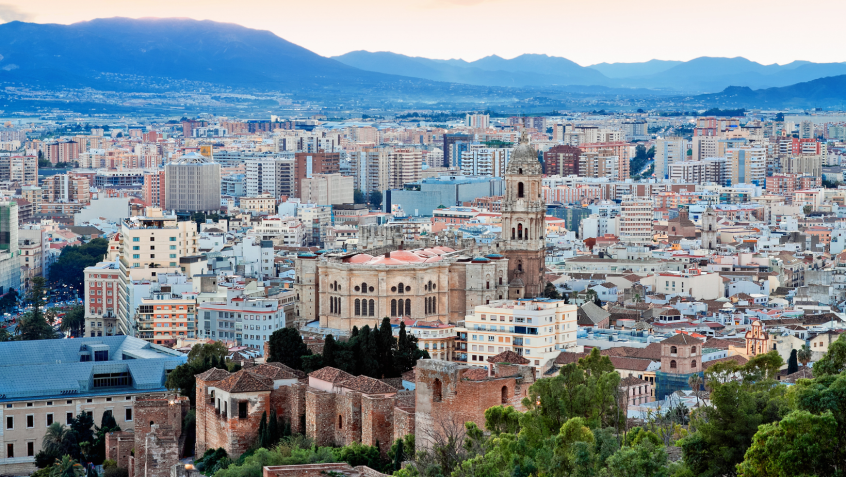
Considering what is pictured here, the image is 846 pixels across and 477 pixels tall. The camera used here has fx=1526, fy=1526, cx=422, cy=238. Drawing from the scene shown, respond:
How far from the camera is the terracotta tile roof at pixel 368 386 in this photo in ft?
88.0

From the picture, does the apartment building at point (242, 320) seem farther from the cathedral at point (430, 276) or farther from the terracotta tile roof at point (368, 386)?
the terracotta tile roof at point (368, 386)

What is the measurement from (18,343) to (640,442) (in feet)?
73.6

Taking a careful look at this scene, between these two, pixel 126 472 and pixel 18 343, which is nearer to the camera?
pixel 126 472

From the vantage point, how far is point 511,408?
23672 millimetres

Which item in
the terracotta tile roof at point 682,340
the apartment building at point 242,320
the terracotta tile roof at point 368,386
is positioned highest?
the terracotta tile roof at point 368,386

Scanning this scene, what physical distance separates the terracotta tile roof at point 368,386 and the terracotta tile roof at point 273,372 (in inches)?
71.4

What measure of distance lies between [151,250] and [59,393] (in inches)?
761

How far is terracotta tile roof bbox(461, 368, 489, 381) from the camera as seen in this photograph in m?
24.8

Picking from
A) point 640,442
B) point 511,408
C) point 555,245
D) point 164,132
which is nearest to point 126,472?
point 511,408

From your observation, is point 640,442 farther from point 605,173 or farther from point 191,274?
point 605,173

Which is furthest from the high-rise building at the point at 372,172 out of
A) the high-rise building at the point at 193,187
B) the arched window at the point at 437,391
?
the arched window at the point at 437,391

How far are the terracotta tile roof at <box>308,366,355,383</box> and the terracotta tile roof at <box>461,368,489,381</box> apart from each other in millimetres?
3379

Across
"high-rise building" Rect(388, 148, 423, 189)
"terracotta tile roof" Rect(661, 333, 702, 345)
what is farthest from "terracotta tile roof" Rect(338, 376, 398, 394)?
"high-rise building" Rect(388, 148, 423, 189)

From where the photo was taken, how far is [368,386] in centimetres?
2702
